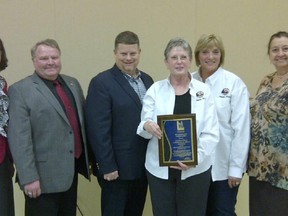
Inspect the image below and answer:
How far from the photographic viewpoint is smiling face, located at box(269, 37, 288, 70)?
2.30 meters

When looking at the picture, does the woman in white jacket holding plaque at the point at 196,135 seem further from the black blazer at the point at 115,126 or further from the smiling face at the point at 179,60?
the black blazer at the point at 115,126

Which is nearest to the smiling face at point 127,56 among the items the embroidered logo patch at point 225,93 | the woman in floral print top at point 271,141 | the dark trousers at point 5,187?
the embroidered logo patch at point 225,93

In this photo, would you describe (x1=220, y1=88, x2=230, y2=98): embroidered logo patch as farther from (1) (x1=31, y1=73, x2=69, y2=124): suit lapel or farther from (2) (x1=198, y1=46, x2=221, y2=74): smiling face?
(1) (x1=31, y1=73, x2=69, y2=124): suit lapel

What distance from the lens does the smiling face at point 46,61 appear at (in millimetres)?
2318

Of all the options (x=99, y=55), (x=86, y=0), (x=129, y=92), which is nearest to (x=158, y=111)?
(x=129, y=92)

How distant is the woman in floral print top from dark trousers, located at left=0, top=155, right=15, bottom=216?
161 cm

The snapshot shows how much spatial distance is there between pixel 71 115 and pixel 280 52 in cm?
145

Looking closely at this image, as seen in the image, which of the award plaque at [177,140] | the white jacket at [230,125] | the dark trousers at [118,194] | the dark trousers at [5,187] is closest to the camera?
the award plaque at [177,140]

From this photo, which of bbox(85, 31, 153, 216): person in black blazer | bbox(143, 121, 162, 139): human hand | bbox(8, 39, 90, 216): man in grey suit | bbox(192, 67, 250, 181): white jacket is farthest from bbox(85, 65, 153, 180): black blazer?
bbox(192, 67, 250, 181): white jacket

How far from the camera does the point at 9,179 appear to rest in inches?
90.6

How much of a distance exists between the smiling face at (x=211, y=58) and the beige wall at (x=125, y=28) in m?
0.91

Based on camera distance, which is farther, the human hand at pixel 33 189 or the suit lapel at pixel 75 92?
the suit lapel at pixel 75 92

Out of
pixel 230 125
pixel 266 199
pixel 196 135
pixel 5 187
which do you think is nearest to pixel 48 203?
pixel 5 187

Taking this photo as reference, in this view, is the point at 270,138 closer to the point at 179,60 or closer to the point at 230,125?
the point at 230,125
